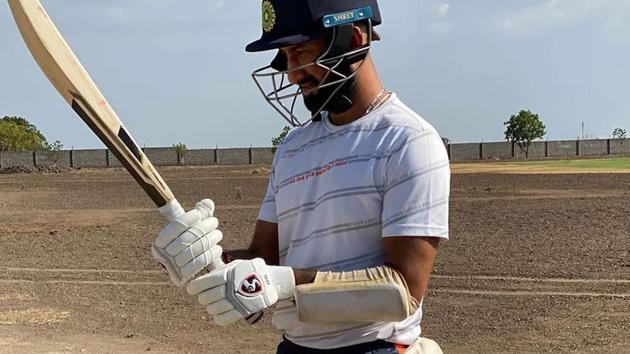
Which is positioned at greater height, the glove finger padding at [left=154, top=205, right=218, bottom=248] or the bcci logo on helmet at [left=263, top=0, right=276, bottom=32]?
the bcci logo on helmet at [left=263, top=0, right=276, bottom=32]

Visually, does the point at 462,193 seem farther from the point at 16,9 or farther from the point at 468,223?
the point at 16,9

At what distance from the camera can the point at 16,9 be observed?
7.47ft

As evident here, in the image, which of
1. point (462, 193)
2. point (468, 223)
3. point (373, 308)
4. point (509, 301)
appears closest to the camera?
point (373, 308)

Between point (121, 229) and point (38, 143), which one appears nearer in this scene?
point (121, 229)

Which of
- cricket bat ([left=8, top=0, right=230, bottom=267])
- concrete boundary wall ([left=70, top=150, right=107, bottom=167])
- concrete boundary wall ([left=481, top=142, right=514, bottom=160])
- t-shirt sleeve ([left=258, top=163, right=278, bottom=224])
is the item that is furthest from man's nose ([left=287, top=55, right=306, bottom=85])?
concrete boundary wall ([left=481, top=142, right=514, bottom=160])

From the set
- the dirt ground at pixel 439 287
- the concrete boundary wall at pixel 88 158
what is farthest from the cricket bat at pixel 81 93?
the concrete boundary wall at pixel 88 158

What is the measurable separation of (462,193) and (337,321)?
21.3m

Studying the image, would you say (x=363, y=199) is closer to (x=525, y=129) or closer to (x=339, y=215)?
(x=339, y=215)

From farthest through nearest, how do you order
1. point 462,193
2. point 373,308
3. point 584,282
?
point 462,193
point 584,282
point 373,308

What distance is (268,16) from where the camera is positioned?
2469mm

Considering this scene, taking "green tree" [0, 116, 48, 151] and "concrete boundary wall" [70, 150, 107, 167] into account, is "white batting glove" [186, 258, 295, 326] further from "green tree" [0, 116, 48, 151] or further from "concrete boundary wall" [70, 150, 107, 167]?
"green tree" [0, 116, 48, 151]

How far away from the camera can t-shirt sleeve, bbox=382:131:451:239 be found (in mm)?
2166

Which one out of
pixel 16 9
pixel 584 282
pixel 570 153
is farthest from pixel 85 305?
pixel 570 153

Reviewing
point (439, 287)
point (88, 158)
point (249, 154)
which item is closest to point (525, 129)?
point (249, 154)
